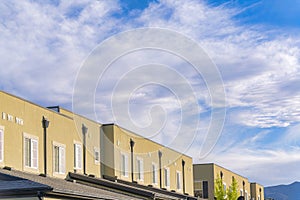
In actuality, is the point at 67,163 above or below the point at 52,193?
above

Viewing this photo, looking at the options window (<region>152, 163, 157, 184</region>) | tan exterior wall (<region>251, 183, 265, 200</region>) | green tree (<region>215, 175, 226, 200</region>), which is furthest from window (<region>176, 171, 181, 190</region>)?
tan exterior wall (<region>251, 183, 265, 200</region>)

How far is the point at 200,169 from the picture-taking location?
5962 cm

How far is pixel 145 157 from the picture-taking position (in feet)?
138

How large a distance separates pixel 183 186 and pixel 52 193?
29.3 m

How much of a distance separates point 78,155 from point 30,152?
5.08 metres

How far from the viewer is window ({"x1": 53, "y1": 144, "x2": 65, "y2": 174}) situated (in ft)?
98.1

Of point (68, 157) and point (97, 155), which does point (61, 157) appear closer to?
point (68, 157)

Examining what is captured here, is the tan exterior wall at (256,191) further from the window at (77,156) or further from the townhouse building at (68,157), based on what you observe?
the window at (77,156)

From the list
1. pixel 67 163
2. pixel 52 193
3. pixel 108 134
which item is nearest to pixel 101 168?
pixel 108 134

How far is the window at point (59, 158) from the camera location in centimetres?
2989

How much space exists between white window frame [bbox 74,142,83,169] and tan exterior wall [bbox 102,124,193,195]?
131 inches

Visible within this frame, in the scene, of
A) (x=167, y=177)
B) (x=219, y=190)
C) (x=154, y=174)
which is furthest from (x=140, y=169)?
(x=219, y=190)

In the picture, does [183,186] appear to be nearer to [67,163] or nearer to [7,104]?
[67,163]

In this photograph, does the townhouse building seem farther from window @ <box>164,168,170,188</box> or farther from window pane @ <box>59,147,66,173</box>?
window @ <box>164,168,170,188</box>
